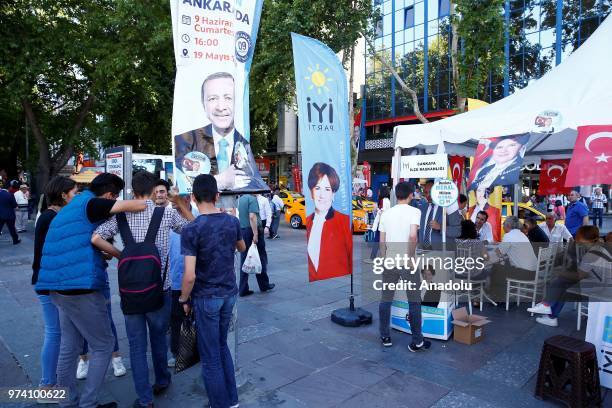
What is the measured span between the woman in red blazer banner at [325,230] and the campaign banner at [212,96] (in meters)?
1.41

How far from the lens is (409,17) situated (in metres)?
28.8

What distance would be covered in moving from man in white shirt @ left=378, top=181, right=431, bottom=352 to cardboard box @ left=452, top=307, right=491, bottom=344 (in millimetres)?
421

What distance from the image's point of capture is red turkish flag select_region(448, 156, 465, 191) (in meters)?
8.20

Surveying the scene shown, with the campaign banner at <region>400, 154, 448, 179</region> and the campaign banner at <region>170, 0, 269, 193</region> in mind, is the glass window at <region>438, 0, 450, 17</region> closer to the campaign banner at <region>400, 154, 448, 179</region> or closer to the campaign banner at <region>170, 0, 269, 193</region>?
the campaign banner at <region>400, 154, 448, 179</region>

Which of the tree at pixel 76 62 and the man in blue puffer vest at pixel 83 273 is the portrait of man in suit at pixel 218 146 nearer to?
the man in blue puffer vest at pixel 83 273

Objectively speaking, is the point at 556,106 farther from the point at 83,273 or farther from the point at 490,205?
the point at 490,205

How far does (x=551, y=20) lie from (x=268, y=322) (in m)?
25.2

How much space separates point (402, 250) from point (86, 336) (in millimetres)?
3061

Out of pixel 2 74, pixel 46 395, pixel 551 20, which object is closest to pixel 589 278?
pixel 46 395

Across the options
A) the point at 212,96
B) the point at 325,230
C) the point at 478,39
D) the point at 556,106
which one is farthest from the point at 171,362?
the point at 478,39

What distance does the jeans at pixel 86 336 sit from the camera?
3150 millimetres

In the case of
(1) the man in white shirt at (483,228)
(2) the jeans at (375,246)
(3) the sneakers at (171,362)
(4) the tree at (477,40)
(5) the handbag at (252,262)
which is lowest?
(3) the sneakers at (171,362)

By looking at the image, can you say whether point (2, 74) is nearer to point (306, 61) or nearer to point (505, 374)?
point (306, 61)

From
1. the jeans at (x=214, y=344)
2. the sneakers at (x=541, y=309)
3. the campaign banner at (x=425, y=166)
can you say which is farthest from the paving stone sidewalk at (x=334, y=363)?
the campaign banner at (x=425, y=166)
